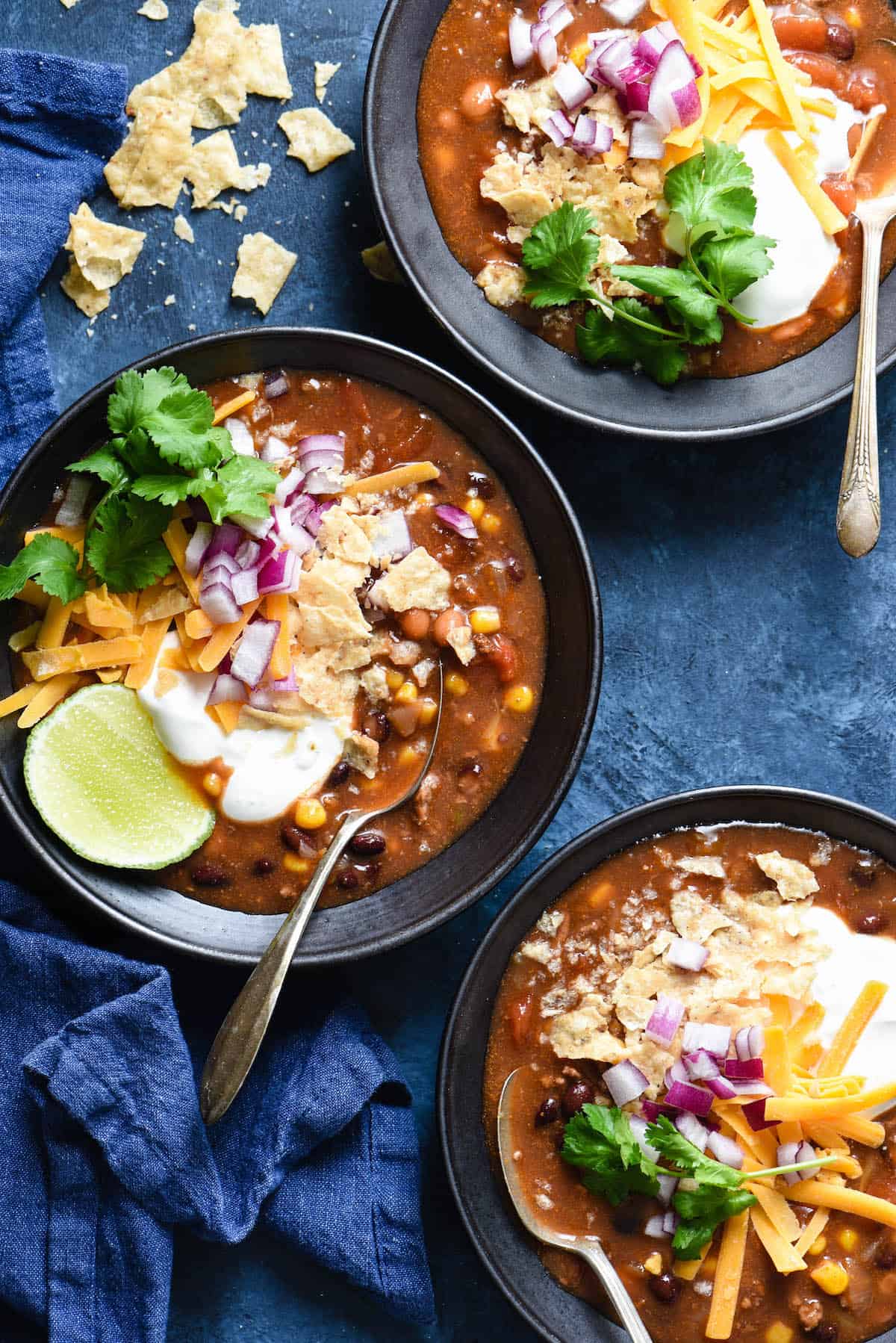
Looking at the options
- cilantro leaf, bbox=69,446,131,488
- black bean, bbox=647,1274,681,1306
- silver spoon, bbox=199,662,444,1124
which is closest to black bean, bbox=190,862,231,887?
silver spoon, bbox=199,662,444,1124

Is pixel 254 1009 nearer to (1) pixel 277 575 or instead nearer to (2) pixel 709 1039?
Result: (1) pixel 277 575

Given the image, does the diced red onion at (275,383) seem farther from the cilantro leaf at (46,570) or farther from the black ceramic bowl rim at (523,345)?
the cilantro leaf at (46,570)

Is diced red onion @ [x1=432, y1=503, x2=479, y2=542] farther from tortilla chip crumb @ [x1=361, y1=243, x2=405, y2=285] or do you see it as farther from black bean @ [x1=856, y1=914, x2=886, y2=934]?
black bean @ [x1=856, y1=914, x2=886, y2=934]

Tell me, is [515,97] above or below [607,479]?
above

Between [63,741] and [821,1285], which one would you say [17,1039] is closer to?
[63,741]

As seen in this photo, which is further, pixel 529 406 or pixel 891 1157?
pixel 529 406

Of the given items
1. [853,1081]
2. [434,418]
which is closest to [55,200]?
[434,418]

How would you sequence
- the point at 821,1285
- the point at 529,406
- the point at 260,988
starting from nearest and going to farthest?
1. the point at 260,988
2. the point at 821,1285
3. the point at 529,406
